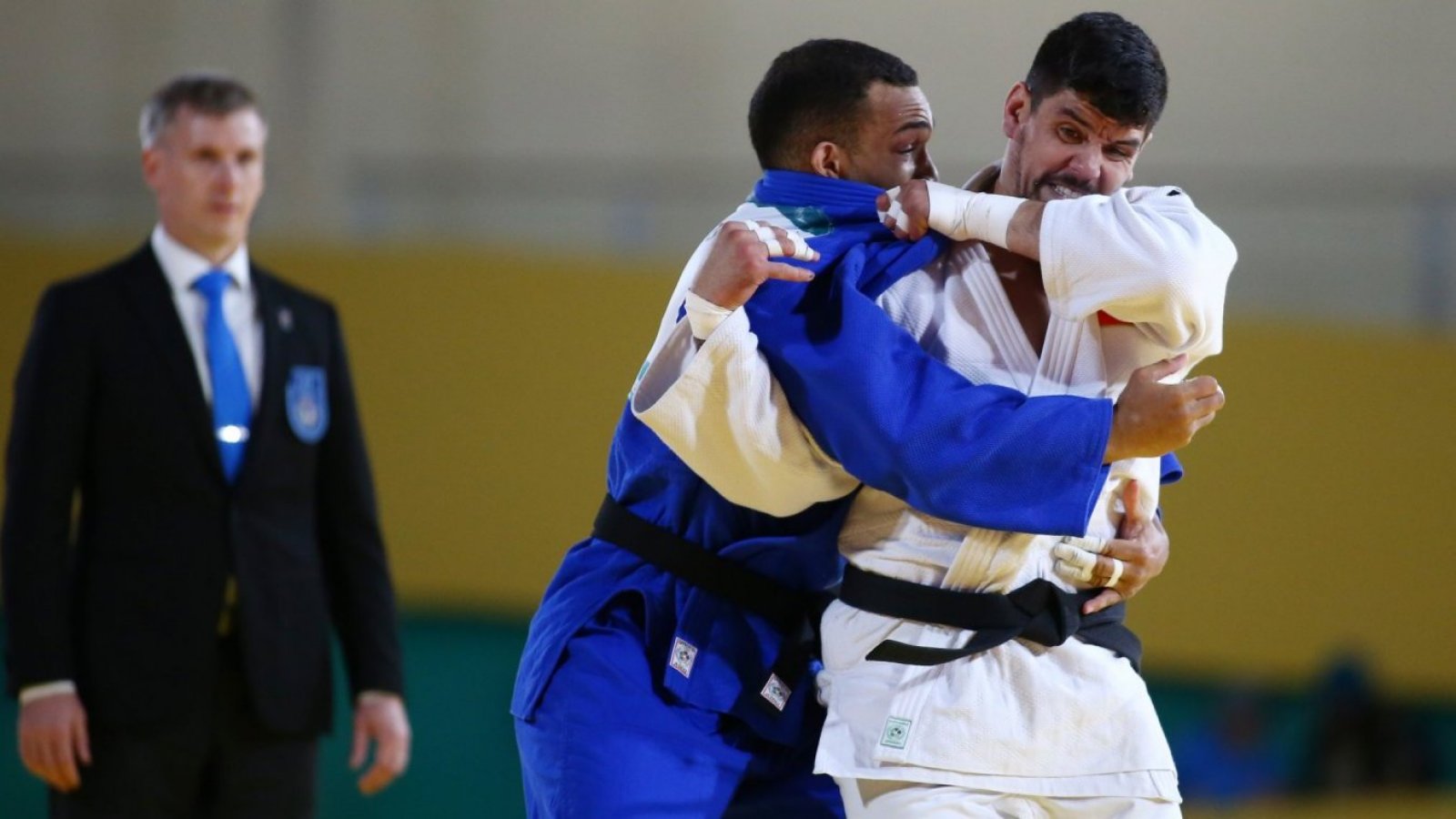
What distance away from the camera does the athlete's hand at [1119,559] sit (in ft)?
7.17

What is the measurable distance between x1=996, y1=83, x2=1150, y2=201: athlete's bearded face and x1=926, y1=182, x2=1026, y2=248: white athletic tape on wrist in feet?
0.21

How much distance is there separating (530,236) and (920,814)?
5957 mm

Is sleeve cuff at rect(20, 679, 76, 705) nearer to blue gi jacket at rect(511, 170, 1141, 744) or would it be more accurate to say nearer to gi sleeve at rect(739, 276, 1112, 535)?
blue gi jacket at rect(511, 170, 1141, 744)

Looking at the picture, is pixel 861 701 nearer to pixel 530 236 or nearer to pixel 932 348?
pixel 932 348

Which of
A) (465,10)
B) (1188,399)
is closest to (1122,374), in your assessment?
(1188,399)

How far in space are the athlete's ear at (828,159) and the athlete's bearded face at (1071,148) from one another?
9.9 inches

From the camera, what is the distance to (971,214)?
2176 mm

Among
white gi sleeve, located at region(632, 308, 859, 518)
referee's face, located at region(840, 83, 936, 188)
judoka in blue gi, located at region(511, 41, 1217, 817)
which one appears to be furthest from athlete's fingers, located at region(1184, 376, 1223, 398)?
referee's face, located at region(840, 83, 936, 188)

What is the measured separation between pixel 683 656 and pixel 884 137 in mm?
718

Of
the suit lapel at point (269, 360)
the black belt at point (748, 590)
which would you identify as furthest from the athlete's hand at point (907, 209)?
the suit lapel at point (269, 360)

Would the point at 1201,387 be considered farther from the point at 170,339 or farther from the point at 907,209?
the point at 170,339

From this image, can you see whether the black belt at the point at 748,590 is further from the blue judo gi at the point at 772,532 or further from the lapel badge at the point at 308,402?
the lapel badge at the point at 308,402

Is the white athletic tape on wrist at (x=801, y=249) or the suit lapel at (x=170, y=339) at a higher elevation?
the white athletic tape on wrist at (x=801, y=249)

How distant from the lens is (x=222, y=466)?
3279 mm
